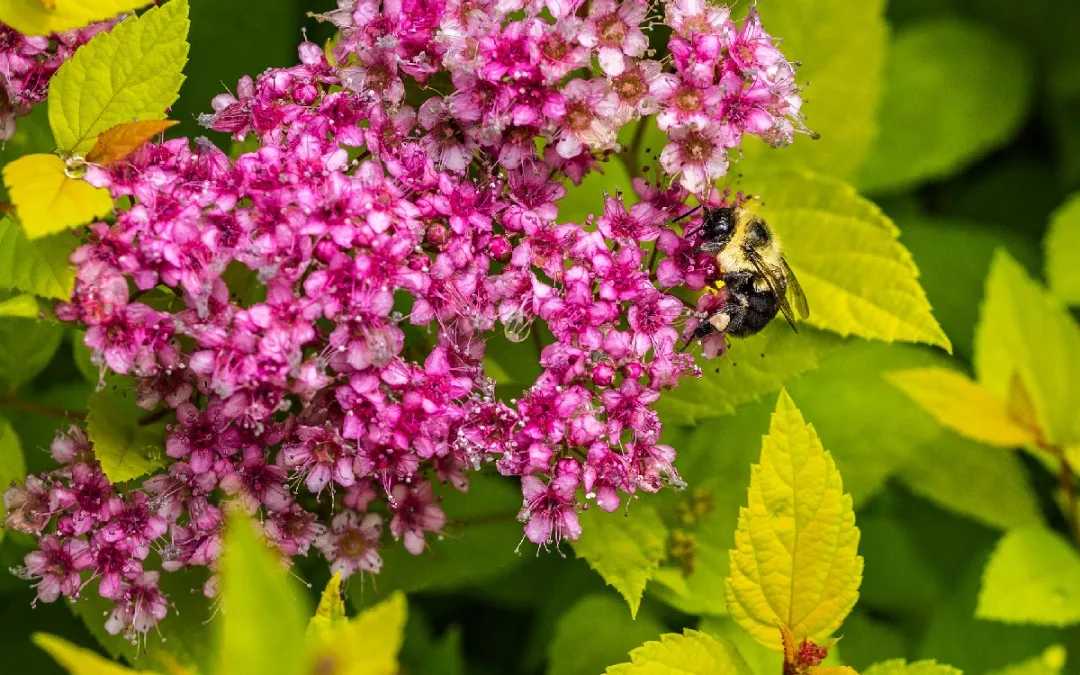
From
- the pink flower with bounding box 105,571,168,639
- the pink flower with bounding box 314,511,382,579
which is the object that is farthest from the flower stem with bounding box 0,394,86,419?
the pink flower with bounding box 314,511,382,579

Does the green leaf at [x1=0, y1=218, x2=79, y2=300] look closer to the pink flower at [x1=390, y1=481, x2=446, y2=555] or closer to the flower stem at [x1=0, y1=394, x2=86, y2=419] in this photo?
the flower stem at [x1=0, y1=394, x2=86, y2=419]

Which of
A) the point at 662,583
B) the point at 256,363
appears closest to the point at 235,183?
the point at 256,363

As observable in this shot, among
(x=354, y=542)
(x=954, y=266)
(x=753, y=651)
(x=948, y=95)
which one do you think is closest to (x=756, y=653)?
(x=753, y=651)

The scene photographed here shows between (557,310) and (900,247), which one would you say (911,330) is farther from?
(557,310)

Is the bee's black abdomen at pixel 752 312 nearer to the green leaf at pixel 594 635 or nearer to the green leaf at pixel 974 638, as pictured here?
the green leaf at pixel 594 635

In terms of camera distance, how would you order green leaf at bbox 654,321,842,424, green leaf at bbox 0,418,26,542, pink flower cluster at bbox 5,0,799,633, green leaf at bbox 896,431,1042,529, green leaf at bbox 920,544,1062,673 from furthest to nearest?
1. green leaf at bbox 896,431,1042,529
2. green leaf at bbox 920,544,1062,673
3. green leaf at bbox 654,321,842,424
4. green leaf at bbox 0,418,26,542
5. pink flower cluster at bbox 5,0,799,633

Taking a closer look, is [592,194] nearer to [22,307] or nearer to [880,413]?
[880,413]
